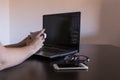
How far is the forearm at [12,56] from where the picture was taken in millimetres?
951

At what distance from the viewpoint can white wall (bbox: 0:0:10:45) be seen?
294cm

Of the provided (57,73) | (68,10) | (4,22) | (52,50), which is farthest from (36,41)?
(4,22)

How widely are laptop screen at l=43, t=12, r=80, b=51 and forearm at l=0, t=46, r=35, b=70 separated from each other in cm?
33

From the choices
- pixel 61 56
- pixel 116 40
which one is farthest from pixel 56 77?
pixel 116 40

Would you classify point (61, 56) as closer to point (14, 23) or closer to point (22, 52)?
point (22, 52)

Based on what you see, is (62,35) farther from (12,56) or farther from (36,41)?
(12,56)

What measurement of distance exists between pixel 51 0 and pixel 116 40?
1027mm

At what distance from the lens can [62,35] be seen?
1.42m

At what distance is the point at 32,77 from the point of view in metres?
0.83

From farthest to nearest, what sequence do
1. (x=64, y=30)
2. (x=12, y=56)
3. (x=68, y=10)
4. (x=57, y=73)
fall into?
(x=68, y=10) < (x=64, y=30) < (x=12, y=56) < (x=57, y=73)

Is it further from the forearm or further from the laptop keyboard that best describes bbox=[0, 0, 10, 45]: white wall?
the forearm

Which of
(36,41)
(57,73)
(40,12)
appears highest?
(40,12)

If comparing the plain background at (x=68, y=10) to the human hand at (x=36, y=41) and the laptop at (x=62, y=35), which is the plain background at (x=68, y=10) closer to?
the laptop at (x=62, y=35)

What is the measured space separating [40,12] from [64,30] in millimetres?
1544
